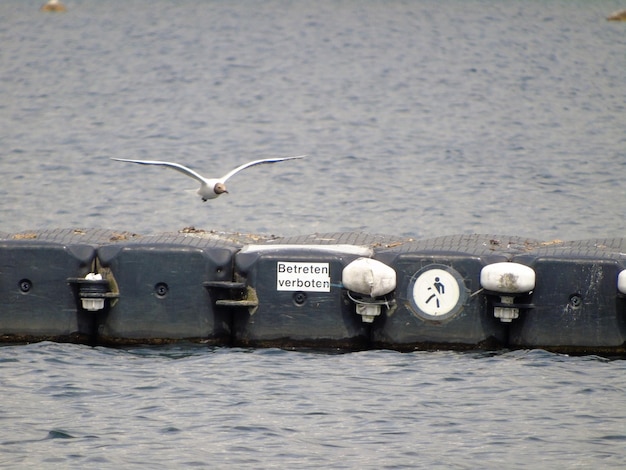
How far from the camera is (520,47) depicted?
148ft

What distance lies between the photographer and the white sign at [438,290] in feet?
44.9

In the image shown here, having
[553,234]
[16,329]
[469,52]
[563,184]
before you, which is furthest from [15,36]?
[16,329]

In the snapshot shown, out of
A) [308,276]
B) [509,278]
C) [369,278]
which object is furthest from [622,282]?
[308,276]

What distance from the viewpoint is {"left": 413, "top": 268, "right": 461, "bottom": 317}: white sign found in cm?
1368

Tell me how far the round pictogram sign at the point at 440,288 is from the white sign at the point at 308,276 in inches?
36.7

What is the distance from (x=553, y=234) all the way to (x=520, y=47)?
24505 millimetres

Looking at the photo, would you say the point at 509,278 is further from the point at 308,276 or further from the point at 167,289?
the point at 167,289

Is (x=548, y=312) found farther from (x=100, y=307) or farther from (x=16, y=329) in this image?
(x=16, y=329)

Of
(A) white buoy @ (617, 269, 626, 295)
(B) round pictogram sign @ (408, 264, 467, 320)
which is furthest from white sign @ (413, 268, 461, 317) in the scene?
(A) white buoy @ (617, 269, 626, 295)

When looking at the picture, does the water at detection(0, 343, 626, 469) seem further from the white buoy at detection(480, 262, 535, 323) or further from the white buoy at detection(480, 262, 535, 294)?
the white buoy at detection(480, 262, 535, 294)

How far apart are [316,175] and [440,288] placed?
1448 cm

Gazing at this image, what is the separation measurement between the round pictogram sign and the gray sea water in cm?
60

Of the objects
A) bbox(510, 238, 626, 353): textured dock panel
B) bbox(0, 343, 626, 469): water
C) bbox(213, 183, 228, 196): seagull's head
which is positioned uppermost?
bbox(213, 183, 228, 196): seagull's head

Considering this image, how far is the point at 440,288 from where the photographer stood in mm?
13695
